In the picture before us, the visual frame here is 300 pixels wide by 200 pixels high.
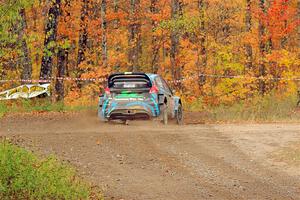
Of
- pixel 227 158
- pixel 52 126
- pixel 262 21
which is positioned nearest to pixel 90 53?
pixel 262 21

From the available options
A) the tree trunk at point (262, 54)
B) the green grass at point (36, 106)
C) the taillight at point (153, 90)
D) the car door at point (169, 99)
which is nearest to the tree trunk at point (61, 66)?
the green grass at point (36, 106)

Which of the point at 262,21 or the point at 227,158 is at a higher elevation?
the point at 262,21

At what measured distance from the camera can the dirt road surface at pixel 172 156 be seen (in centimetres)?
969

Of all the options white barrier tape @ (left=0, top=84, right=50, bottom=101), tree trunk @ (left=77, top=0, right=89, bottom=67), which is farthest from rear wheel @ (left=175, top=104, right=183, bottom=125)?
tree trunk @ (left=77, top=0, right=89, bottom=67)

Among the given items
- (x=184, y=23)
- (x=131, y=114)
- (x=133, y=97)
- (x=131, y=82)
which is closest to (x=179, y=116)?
(x=131, y=114)

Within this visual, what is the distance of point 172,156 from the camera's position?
503 inches

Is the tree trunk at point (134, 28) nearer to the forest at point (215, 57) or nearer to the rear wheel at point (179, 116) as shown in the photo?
the forest at point (215, 57)

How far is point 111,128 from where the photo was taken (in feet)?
57.7

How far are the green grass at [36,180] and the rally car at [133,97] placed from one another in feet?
22.9

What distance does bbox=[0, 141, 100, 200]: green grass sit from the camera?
8.70 metres

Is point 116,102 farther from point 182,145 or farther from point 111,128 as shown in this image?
point 182,145

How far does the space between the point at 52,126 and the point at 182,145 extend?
5.73m

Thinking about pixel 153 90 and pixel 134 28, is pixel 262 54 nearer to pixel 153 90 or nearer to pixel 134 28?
pixel 153 90

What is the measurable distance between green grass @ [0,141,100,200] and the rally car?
6.98 m
